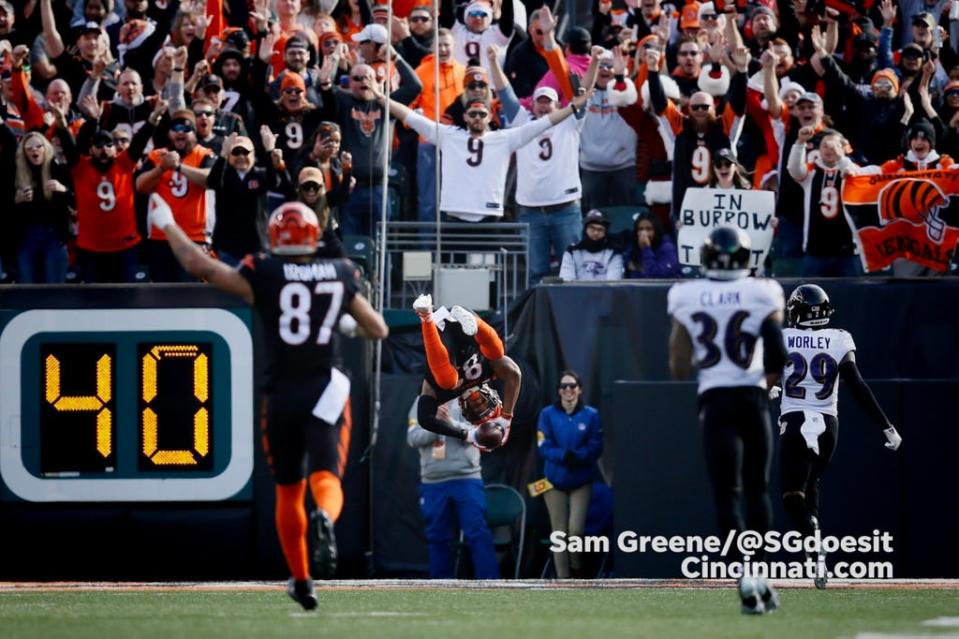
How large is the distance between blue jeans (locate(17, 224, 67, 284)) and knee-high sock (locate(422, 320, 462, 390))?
11.0ft

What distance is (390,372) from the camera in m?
14.9

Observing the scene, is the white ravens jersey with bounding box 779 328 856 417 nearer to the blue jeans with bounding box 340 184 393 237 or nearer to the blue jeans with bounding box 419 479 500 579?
the blue jeans with bounding box 419 479 500 579

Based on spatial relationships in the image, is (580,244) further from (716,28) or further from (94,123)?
→ (94,123)

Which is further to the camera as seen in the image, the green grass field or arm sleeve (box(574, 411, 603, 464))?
arm sleeve (box(574, 411, 603, 464))

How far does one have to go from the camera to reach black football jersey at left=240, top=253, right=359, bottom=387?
8.93m

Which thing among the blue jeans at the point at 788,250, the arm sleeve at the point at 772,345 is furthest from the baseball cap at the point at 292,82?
the arm sleeve at the point at 772,345

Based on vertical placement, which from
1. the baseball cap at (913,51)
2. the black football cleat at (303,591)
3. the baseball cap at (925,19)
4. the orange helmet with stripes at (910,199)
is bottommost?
the black football cleat at (303,591)

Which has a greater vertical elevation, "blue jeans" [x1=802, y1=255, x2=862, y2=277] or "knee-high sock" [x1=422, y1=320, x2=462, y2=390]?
"blue jeans" [x1=802, y1=255, x2=862, y2=277]

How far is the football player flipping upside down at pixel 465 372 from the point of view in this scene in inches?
529

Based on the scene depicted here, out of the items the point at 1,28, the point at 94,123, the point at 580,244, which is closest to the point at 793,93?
the point at 580,244

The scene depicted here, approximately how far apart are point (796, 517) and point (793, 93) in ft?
15.8

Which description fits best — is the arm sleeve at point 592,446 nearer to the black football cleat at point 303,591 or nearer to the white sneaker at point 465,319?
the white sneaker at point 465,319

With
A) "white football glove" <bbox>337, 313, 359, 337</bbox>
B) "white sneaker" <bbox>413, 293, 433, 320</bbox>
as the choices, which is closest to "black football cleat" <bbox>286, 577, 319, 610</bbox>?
"white football glove" <bbox>337, 313, 359, 337</bbox>

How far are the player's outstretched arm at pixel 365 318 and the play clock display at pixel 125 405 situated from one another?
14.3ft
